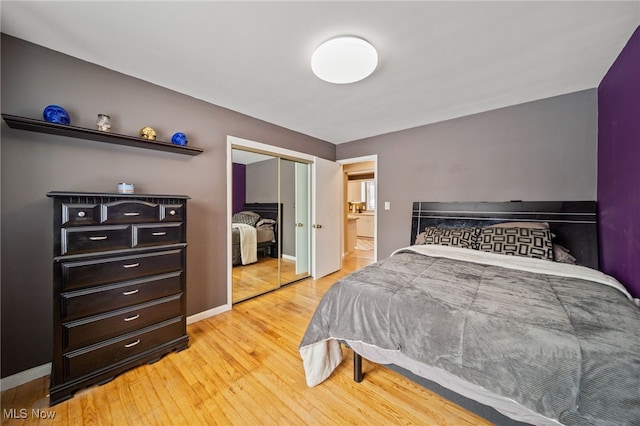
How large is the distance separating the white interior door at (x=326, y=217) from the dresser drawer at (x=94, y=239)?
251 centimetres

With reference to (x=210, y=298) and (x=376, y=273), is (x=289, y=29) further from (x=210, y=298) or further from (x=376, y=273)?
(x=210, y=298)

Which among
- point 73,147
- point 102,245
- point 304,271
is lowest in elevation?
point 304,271

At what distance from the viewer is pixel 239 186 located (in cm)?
306

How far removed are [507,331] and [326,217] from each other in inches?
123

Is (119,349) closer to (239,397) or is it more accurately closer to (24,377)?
(24,377)

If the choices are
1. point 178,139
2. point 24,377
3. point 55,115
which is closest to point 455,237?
point 178,139

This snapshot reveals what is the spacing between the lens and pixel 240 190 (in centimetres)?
309

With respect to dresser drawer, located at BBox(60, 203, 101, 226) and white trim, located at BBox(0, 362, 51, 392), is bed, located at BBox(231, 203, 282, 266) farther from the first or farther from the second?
white trim, located at BBox(0, 362, 51, 392)

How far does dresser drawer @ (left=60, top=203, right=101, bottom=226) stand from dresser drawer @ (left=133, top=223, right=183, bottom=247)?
0.77 ft

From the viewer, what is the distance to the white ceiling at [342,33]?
1.39m

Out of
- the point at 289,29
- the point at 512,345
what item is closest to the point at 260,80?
the point at 289,29

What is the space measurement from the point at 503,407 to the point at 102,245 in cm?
255

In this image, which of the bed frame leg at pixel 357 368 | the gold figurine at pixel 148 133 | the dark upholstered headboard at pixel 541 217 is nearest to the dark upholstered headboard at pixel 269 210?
the gold figurine at pixel 148 133

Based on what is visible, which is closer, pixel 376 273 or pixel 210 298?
pixel 376 273
